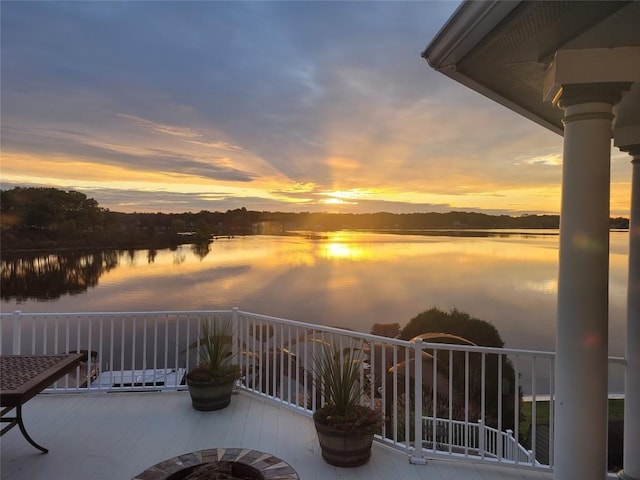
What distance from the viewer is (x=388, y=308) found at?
29062 millimetres

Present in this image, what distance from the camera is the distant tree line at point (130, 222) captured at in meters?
21.9

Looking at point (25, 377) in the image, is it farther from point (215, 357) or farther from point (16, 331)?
point (16, 331)

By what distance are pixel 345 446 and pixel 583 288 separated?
206cm

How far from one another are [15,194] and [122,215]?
562 centimetres

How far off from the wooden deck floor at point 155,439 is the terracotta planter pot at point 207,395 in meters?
0.07

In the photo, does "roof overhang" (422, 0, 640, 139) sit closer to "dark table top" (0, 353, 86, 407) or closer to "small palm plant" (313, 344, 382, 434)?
"small palm plant" (313, 344, 382, 434)

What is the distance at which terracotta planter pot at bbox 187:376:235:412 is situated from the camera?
13.2 ft

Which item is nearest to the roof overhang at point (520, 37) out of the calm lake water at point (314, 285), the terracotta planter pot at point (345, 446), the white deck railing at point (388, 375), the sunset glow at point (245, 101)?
the sunset glow at point (245, 101)

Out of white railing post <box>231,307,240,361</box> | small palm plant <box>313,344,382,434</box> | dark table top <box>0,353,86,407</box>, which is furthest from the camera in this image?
white railing post <box>231,307,240,361</box>

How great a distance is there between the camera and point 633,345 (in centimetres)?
257

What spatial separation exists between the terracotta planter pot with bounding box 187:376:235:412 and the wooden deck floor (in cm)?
7

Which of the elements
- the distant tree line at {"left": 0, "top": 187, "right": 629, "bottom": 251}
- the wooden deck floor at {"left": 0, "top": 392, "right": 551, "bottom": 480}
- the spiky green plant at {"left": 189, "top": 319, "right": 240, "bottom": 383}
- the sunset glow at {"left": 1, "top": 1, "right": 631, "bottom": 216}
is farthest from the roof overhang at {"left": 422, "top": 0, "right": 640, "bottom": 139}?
the distant tree line at {"left": 0, "top": 187, "right": 629, "bottom": 251}

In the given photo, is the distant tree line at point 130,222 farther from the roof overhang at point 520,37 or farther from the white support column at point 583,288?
the white support column at point 583,288

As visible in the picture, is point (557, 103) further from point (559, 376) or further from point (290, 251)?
point (290, 251)
